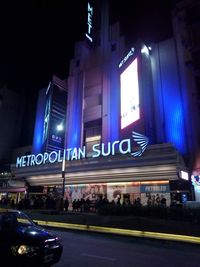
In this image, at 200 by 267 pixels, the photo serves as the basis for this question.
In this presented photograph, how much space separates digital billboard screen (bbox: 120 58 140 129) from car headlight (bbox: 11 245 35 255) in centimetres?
2146

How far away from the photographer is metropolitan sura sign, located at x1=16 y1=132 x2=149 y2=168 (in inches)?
890

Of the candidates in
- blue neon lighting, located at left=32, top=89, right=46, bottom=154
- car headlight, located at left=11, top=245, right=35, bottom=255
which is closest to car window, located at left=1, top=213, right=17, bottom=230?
car headlight, located at left=11, top=245, right=35, bottom=255

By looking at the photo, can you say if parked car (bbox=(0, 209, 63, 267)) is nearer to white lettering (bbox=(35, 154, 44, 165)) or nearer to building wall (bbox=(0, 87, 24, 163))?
Answer: white lettering (bbox=(35, 154, 44, 165))

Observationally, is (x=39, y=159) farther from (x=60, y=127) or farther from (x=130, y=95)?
(x=130, y=95)

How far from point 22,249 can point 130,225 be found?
1063 centimetres

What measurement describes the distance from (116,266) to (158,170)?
55.2 ft

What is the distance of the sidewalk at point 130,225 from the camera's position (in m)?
12.7

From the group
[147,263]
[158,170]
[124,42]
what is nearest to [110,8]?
[124,42]

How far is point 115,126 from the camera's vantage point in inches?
1212

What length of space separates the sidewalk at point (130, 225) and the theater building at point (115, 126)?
3.11 meters

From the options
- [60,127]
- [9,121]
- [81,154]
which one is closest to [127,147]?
[81,154]

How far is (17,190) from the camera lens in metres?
36.9

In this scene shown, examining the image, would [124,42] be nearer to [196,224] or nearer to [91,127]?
[91,127]

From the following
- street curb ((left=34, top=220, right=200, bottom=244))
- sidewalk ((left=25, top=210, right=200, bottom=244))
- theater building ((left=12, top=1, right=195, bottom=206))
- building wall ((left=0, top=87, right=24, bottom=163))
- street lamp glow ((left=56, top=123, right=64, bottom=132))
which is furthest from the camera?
building wall ((left=0, top=87, right=24, bottom=163))
